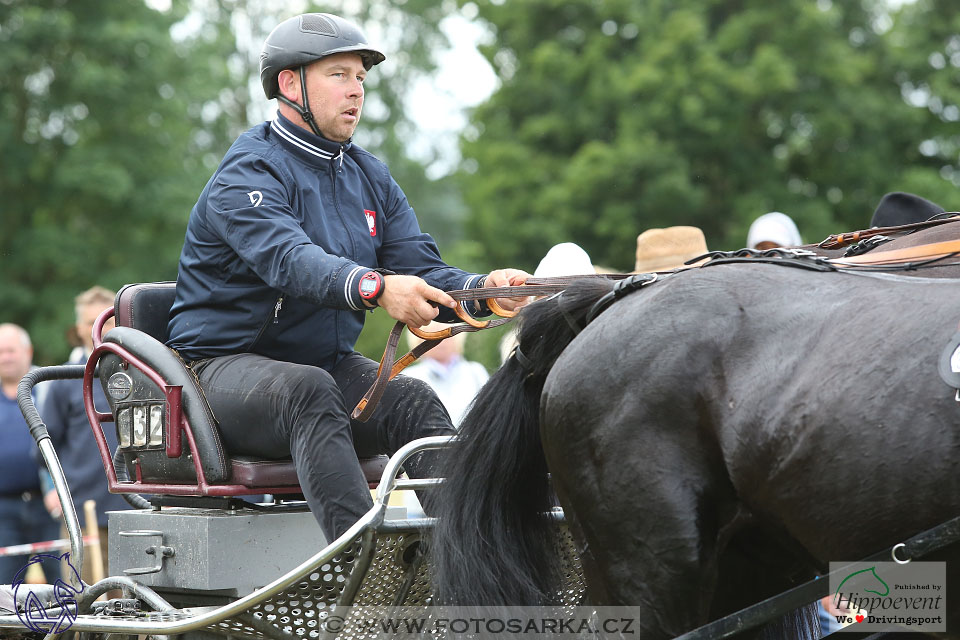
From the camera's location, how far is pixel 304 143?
128 inches

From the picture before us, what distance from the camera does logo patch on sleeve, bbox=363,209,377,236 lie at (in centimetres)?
341

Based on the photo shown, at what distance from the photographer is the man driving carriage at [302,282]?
9.48 ft

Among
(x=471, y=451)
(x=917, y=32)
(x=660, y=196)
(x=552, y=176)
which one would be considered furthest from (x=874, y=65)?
(x=471, y=451)

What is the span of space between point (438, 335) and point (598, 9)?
13.6 meters

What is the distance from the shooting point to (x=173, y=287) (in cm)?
362

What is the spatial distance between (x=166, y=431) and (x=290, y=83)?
1.07m

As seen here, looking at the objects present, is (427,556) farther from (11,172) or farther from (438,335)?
(11,172)

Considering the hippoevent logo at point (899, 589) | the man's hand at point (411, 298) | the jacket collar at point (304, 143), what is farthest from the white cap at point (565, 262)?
the hippoevent logo at point (899, 589)

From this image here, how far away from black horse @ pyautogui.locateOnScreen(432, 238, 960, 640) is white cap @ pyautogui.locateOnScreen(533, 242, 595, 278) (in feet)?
3.61

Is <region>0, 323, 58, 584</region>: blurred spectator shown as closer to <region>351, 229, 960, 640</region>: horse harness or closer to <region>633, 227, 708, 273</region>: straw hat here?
<region>633, 227, 708, 273</region>: straw hat

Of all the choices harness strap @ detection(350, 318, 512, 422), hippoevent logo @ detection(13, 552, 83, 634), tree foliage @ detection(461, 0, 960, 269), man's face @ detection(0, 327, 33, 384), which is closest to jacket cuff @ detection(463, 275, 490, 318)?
harness strap @ detection(350, 318, 512, 422)

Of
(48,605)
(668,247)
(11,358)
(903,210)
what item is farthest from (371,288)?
(11,358)

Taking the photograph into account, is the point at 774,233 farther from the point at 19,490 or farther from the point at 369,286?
the point at 19,490

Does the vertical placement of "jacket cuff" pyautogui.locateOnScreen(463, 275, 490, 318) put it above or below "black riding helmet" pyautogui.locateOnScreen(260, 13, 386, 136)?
below
